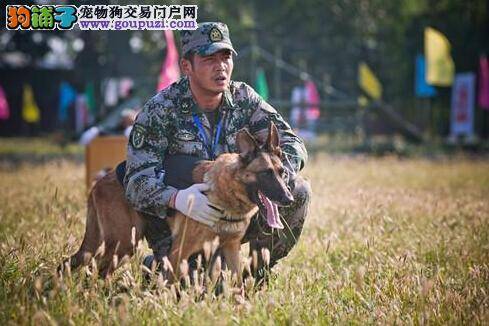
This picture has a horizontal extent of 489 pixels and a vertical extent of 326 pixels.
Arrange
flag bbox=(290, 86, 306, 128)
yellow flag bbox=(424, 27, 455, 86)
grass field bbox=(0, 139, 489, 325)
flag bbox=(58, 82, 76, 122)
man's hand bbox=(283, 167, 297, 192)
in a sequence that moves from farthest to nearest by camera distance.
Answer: flag bbox=(58, 82, 76, 122) < flag bbox=(290, 86, 306, 128) < yellow flag bbox=(424, 27, 455, 86) < man's hand bbox=(283, 167, 297, 192) < grass field bbox=(0, 139, 489, 325)

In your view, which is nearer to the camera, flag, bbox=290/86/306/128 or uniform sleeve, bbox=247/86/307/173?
uniform sleeve, bbox=247/86/307/173

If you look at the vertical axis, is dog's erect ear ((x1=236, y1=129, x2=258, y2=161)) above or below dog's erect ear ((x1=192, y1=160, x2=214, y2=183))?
above

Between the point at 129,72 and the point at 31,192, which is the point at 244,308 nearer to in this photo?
the point at 31,192

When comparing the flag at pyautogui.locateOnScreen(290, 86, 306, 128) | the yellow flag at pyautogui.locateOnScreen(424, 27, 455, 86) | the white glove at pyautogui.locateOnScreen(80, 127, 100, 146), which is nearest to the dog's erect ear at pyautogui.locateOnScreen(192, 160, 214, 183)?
the white glove at pyautogui.locateOnScreen(80, 127, 100, 146)

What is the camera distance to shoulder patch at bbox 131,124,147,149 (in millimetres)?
4738

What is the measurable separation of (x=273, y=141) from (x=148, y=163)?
97 cm

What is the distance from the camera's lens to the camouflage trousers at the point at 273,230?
4922 mm

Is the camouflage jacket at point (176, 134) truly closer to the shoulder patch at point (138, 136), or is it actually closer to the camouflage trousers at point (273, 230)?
the shoulder patch at point (138, 136)

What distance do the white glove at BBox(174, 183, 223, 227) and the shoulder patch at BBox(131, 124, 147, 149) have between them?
61cm

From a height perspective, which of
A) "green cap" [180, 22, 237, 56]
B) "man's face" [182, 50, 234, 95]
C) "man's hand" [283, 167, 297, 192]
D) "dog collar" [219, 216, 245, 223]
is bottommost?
"dog collar" [219, 216, 245, 223]

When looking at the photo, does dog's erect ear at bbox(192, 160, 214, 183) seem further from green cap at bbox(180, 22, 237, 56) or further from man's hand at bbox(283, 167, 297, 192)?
green cap at bbox(180, 22, 237, 56)

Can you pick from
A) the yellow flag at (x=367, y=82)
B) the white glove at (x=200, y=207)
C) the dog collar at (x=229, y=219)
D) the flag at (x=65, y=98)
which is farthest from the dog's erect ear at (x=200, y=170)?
the flag at (x=65, y=98)

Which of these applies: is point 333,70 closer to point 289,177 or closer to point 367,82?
point 367,82

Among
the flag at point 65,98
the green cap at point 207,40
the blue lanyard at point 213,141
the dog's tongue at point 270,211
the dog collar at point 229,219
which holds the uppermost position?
the green cap at point 207,40
